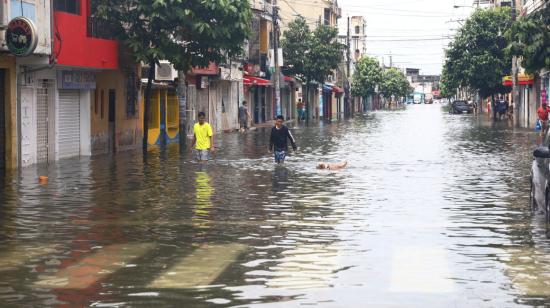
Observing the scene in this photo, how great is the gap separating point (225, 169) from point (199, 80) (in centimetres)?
2433

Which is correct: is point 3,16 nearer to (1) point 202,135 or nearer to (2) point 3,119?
(2) point 3,119

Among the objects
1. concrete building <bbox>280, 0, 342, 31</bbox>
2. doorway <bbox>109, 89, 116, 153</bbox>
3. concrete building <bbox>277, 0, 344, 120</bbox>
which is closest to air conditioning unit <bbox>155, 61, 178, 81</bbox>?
doorway <bbox>109, 89, 116, 153</bbox>

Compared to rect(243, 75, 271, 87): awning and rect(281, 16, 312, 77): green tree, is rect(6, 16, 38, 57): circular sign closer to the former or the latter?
rect(243, 75, 271, 87): awning

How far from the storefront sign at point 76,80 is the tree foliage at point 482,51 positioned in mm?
49661

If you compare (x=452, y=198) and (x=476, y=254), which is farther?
(x=452, y=198)

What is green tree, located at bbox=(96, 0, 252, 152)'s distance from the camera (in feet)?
106

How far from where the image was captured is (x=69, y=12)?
2942 centimetres

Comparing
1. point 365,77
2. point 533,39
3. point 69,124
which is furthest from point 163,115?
point 365,77

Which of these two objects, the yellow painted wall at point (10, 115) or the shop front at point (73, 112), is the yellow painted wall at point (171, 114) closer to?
the shop front at point (73, 112)

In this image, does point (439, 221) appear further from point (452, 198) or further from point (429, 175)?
point (429, 175)

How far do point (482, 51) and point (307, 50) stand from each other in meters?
13.5

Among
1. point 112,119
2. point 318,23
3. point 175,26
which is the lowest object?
point 112,119

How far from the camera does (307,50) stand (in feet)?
262

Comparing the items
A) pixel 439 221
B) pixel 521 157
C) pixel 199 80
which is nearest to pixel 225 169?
pixel 521 157
